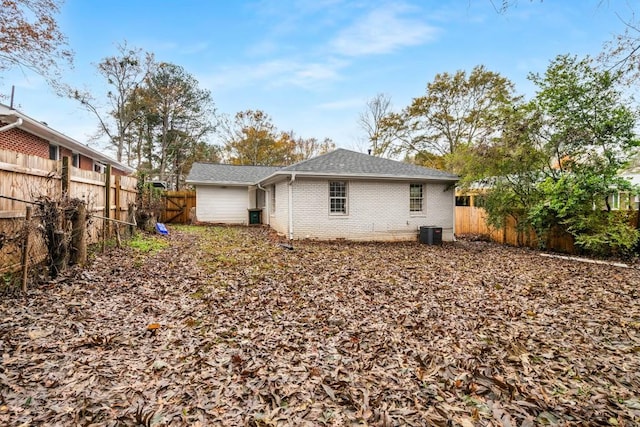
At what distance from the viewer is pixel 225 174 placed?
64.0ft

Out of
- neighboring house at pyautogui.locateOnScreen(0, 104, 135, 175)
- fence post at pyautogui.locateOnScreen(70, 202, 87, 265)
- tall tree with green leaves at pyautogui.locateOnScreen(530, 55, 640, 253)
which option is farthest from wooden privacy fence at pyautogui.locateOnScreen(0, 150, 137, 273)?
tall tree with green leaves at pyautogui.locateOnScreen(530, 55, 640, 253)

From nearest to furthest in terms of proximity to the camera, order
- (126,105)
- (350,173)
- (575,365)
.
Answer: (575,365) → (350,173) → (126,105)

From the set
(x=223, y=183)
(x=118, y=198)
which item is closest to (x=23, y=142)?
(x=118, y=198)

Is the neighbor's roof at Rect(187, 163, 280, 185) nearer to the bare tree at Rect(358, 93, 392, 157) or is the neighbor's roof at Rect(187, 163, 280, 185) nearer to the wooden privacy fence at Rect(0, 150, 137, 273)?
the wooden privacy fence at Rect(0, 150, 137, 273)

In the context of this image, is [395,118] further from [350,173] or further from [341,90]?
[350,173]

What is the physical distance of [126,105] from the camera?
81.6 ft

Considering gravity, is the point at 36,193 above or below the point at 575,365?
above

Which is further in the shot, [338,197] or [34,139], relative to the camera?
[338,197]

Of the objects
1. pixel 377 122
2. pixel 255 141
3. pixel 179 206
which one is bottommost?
pixel 179 206

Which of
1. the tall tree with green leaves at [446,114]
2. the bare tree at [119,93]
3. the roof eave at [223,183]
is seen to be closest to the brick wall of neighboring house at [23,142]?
the roof eave at [223,183]

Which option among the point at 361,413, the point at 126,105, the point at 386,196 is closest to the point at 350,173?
the point at 386,196

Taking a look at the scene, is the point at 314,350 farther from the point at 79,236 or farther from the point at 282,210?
the point at 282,210

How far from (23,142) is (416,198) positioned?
13.5m

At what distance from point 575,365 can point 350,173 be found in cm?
916
